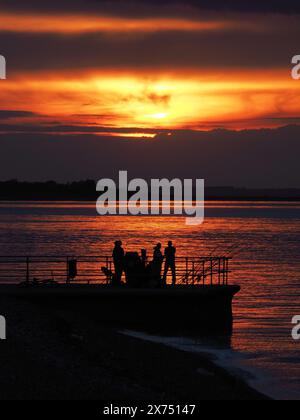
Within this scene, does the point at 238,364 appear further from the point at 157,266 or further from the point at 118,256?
the point at 118,256

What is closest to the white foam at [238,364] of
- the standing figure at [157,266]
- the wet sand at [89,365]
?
the wet sand at [89,365]

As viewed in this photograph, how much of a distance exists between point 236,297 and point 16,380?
86.1 ft

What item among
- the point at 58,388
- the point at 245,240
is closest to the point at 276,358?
the point at 58,388

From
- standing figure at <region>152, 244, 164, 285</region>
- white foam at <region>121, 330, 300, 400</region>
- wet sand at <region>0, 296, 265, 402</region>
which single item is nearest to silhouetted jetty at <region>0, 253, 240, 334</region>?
standing figure at <region>152, 244, 164, 285</region>

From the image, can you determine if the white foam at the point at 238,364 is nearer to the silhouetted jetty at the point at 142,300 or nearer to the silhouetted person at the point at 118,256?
the silhouetted jetty at the point at 142,300

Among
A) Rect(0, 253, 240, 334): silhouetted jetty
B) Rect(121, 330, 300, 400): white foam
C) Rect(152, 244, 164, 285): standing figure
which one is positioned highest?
Rect(152, 244, 164, 285): standing figure

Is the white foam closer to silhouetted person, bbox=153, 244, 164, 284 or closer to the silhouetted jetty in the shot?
the silhouetted jetty

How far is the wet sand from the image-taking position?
15969 mm

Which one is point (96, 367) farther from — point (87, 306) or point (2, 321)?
point (87, 306)

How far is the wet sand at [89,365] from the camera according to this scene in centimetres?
1597

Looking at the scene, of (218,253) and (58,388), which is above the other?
(218,253)

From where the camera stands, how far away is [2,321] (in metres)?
21.8
